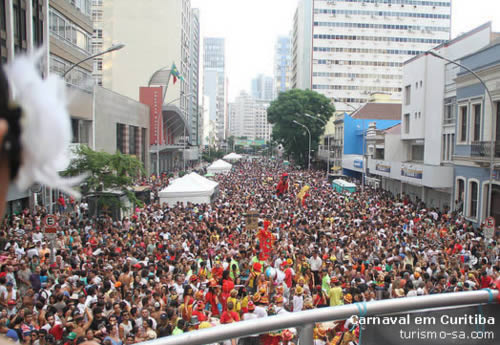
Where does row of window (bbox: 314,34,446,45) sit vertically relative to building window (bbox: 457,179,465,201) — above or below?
above

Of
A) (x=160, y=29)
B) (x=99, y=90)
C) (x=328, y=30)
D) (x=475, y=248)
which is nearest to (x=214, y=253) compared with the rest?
(x=475, y=248)

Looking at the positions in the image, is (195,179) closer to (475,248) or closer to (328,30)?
(475,248)

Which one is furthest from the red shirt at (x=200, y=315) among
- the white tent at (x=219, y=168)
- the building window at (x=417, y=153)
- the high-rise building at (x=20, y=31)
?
the white tent at (x=219, y=168)

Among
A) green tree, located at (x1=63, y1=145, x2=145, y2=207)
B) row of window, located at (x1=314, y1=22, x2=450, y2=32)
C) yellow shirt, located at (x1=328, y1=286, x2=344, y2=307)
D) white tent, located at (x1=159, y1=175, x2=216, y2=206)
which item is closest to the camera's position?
yellow shirt, located at (x1=328, y1=286, x2=344, y2=307)

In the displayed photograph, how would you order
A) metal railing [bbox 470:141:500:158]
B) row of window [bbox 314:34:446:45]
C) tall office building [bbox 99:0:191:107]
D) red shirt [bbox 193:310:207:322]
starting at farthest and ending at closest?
row of window [bbox 314:34:446:45]
tall office building [bbox 99:0:191:107]
metal railing [bbox 470:141:500:158]
red shirt [bbox 193:310:207:322]

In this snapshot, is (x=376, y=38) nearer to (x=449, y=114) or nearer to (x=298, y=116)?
(x=298, y=116)

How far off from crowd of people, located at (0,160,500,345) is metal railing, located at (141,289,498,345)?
195 millimetres

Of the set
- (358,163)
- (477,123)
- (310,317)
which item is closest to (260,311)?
(310,317)

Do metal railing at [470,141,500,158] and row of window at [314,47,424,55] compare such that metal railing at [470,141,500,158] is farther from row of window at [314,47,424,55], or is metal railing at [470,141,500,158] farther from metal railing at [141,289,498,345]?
row of window at [314,47,424,55]

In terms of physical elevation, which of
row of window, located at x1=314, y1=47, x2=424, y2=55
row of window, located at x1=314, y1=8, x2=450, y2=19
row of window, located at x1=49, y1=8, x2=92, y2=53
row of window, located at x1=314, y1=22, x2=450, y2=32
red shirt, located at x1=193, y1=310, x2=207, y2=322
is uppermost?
row of window, located at x1=314, y1=8, x2=450, y2=19

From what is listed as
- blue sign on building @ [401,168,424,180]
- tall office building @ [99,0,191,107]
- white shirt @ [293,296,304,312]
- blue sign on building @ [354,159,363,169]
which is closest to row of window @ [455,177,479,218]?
blue sign on building @ [401,168,424,180]

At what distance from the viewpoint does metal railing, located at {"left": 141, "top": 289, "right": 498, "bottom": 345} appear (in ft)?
7.43

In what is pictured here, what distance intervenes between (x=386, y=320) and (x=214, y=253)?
36.2ft

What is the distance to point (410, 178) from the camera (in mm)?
31359
